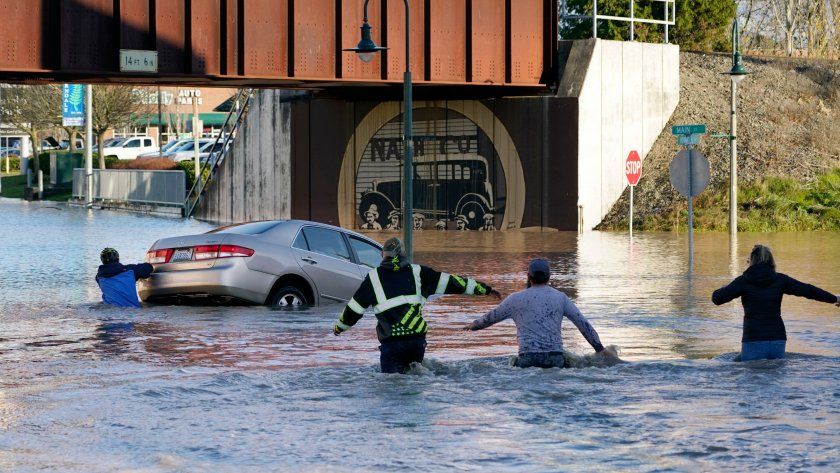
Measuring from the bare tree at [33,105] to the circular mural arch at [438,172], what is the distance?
129ft

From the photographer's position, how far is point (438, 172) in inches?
1559

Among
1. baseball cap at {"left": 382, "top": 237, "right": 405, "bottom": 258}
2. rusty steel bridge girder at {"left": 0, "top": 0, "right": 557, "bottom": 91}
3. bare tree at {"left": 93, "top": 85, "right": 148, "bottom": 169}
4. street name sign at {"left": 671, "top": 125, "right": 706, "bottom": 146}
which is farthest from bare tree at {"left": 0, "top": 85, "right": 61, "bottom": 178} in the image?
baseball cap at {"left": 382, "top": 237, "right": 405, "bottom": 258}

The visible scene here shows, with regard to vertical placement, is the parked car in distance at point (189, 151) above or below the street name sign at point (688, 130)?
above

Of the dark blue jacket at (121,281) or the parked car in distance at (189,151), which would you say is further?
the parked car in distance at (189,151)

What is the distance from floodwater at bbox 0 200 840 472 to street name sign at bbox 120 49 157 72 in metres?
11.3

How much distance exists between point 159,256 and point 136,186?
40.4 meters

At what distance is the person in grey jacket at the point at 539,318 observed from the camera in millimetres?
11539

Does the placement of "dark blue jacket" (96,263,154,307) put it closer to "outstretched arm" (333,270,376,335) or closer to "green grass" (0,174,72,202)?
"outstretched arm" (333,270,376,335)

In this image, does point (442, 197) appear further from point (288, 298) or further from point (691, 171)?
point (288, 298)

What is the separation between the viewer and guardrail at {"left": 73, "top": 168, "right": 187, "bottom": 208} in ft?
174

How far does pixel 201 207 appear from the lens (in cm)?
4934

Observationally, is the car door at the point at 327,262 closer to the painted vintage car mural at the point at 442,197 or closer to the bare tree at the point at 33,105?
the painted vintage car mural at the point at 442,197

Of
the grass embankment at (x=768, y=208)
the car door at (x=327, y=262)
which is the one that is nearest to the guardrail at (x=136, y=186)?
the grass embankment at (x=768, y=208)

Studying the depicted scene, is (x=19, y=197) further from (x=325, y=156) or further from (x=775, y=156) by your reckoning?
(x=775, y=156)
